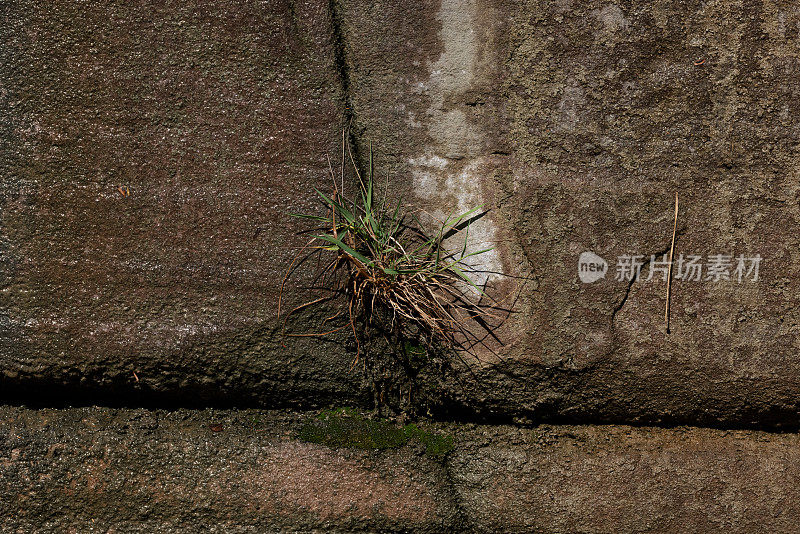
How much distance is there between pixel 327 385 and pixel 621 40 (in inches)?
44.3

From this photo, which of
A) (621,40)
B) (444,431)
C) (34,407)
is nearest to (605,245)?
(621,40)

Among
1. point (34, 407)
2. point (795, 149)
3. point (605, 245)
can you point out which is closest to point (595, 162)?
point (605, 245)

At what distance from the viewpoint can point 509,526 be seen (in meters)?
→ 1.28

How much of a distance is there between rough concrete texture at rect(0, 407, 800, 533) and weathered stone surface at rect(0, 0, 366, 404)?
0.53ft

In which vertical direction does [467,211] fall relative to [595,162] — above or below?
below

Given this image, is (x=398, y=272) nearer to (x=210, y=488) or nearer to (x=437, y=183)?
(x=437, y=183)

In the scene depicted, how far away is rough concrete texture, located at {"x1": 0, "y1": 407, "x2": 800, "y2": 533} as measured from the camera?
50.3 inches

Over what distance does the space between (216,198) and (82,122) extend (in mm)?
386

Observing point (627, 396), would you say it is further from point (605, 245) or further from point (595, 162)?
point (595, 162)

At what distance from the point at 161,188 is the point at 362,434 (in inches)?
31.1

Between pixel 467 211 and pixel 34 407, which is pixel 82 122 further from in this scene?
pixel 467 211

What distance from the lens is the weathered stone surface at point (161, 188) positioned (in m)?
1.27

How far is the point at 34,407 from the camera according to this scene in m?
1.31

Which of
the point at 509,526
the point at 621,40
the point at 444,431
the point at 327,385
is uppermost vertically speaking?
the point at 621,40
